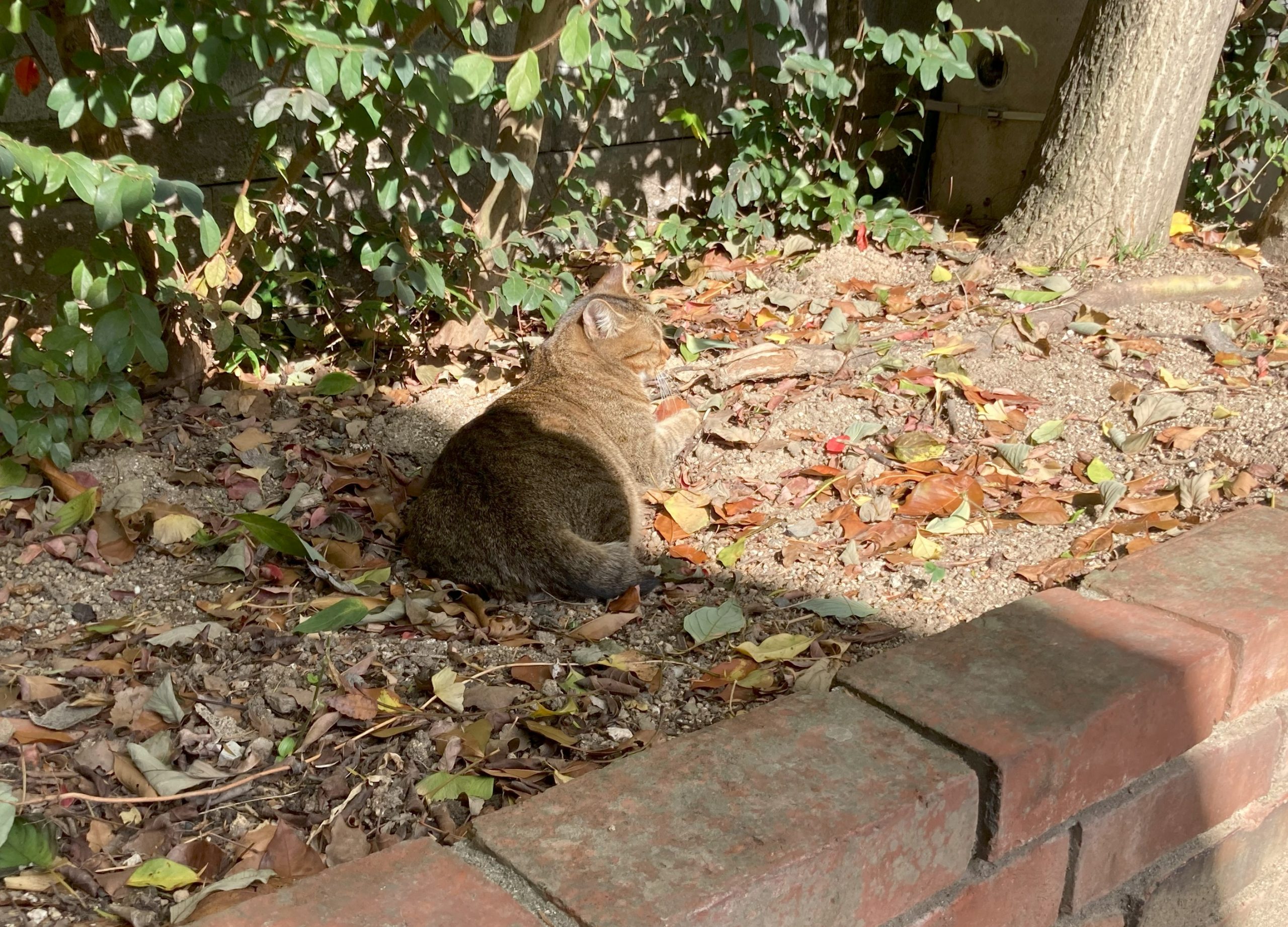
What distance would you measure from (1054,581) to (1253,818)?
670mm

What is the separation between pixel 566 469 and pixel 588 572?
1.68 feet

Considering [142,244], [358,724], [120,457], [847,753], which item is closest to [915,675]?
[847,753]

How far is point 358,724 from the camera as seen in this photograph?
7.35ft

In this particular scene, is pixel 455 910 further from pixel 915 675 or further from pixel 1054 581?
pixel 1054 581

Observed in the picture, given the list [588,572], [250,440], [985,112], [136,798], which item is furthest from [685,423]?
[985,112]

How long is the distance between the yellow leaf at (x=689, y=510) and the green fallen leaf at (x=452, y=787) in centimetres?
152

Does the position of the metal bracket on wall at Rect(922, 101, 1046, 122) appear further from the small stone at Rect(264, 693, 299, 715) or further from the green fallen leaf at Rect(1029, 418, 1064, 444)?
the small stone at Rect(264, 693, 299, 715)

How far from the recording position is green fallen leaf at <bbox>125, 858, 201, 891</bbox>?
1.74 m

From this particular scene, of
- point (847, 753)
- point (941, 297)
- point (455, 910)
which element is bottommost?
point (455, 910)

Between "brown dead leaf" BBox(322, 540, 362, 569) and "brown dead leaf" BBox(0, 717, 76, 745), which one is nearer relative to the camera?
"brown dead leaf" BBox(0, 717, 76, 745)

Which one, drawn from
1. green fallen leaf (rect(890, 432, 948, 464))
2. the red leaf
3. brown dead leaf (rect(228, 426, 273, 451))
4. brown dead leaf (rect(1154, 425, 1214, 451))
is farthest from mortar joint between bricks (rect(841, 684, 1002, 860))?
the red leaf

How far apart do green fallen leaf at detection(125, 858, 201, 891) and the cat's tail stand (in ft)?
4.59

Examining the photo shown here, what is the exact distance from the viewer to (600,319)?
13.1 ft

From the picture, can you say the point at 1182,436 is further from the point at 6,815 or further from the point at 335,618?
the point at 6,815
